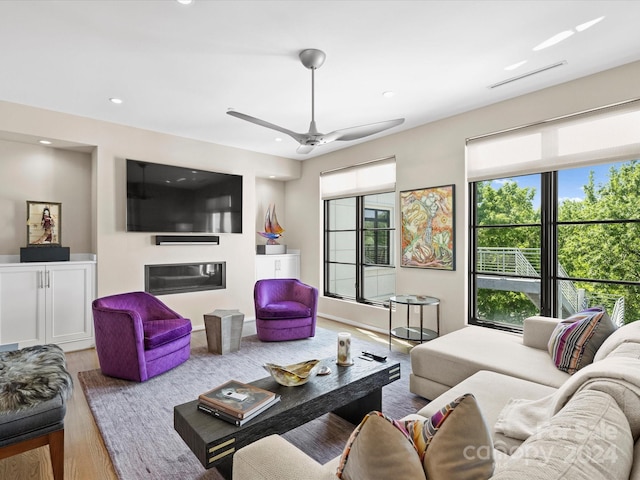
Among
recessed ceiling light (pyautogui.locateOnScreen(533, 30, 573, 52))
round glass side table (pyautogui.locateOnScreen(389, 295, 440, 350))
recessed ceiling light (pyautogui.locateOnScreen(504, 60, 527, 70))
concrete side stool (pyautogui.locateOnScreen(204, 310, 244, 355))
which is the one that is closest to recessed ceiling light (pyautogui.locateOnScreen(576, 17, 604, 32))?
recessed ceiling light (pyautogui.locateOnScreen(533, 30, 573, 52))

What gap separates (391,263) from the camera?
16.1 feet

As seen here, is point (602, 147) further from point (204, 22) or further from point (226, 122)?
point (226, 122)

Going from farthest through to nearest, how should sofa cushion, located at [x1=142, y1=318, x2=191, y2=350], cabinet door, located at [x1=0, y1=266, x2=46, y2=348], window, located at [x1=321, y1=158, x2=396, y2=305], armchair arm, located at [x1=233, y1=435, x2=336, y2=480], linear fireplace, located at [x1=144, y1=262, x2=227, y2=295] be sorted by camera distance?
window, located at [x1=321, y1=158, x2=396, y2=305] < linear fireplace, located at [x1=144, y1=262, x2=227, y2=295] < cabinet door, located at [x1=0, y1=266, x2=46, y2=348] < sofa cushion, located at [x1=142, y1=318, x2=191, y2=350] < armchair arm, located at [x1=233, y1=435, x2=336, y2=480]

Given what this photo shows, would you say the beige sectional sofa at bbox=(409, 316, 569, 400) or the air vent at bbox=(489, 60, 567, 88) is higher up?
the air vent at bbox=(489, 60, 567, 88)

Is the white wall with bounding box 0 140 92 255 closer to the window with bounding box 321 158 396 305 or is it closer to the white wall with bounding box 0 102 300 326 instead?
the white wall with bounding box 0 102 300 326

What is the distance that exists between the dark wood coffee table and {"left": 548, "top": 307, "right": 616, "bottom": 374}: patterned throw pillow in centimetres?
110

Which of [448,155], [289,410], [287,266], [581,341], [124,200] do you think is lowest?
[289,410]

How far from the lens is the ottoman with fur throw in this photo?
5.44 feet

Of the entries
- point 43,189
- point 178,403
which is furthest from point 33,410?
point 43,189

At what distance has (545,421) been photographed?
1471 millimetres

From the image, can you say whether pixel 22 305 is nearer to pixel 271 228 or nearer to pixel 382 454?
pixel 271 228

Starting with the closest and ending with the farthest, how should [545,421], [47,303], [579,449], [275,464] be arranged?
[579,449]
[275,464]
[545,421]
[47,303]

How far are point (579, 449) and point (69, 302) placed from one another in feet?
15.6

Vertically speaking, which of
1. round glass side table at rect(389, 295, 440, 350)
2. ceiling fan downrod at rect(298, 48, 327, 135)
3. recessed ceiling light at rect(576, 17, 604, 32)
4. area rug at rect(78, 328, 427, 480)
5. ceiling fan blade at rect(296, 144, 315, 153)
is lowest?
area rug at rect(78, 328, 427, 480)
